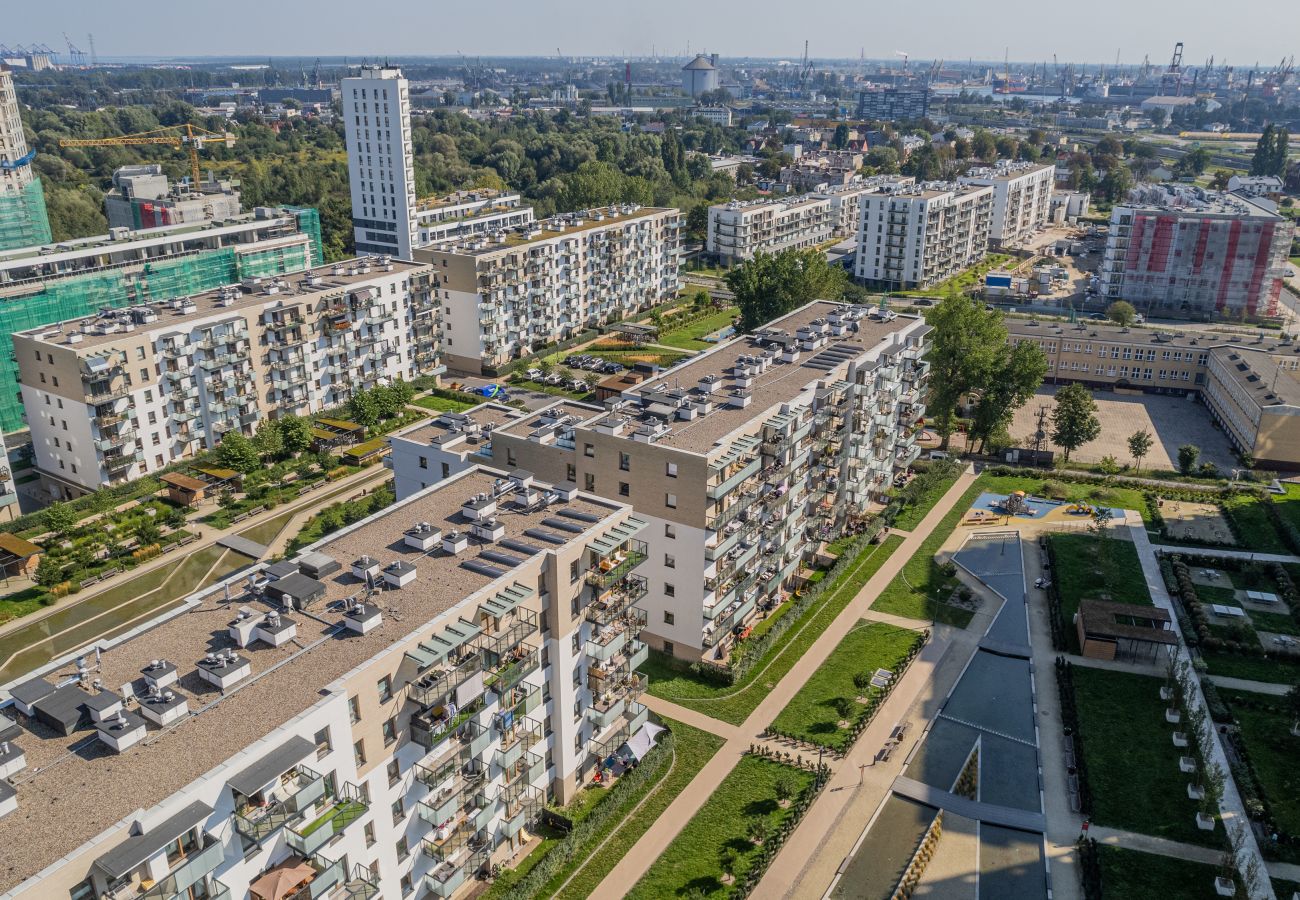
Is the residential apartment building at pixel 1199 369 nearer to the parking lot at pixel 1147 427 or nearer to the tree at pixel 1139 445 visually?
the parking lot at pixel 1147 427

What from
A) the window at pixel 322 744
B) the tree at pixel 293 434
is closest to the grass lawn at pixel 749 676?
the window at pixel 322 744

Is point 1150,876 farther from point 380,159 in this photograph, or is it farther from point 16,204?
point 16,204

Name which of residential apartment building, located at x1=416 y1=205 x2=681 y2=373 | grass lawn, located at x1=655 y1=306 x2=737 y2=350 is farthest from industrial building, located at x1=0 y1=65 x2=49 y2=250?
grass lawn, located at x1=655 y1=306 x2=737 y2=350

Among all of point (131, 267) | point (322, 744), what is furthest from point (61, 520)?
point (322, 744)

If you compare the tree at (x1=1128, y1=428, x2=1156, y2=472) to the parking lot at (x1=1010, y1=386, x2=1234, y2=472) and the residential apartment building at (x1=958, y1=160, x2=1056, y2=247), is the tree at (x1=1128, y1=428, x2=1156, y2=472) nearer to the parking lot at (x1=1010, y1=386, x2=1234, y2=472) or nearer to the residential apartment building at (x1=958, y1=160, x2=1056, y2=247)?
the parking lot at (x1=1010, y1=386, x2=1234, y2=472)

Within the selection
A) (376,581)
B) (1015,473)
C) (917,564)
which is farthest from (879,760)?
(1015,473)
